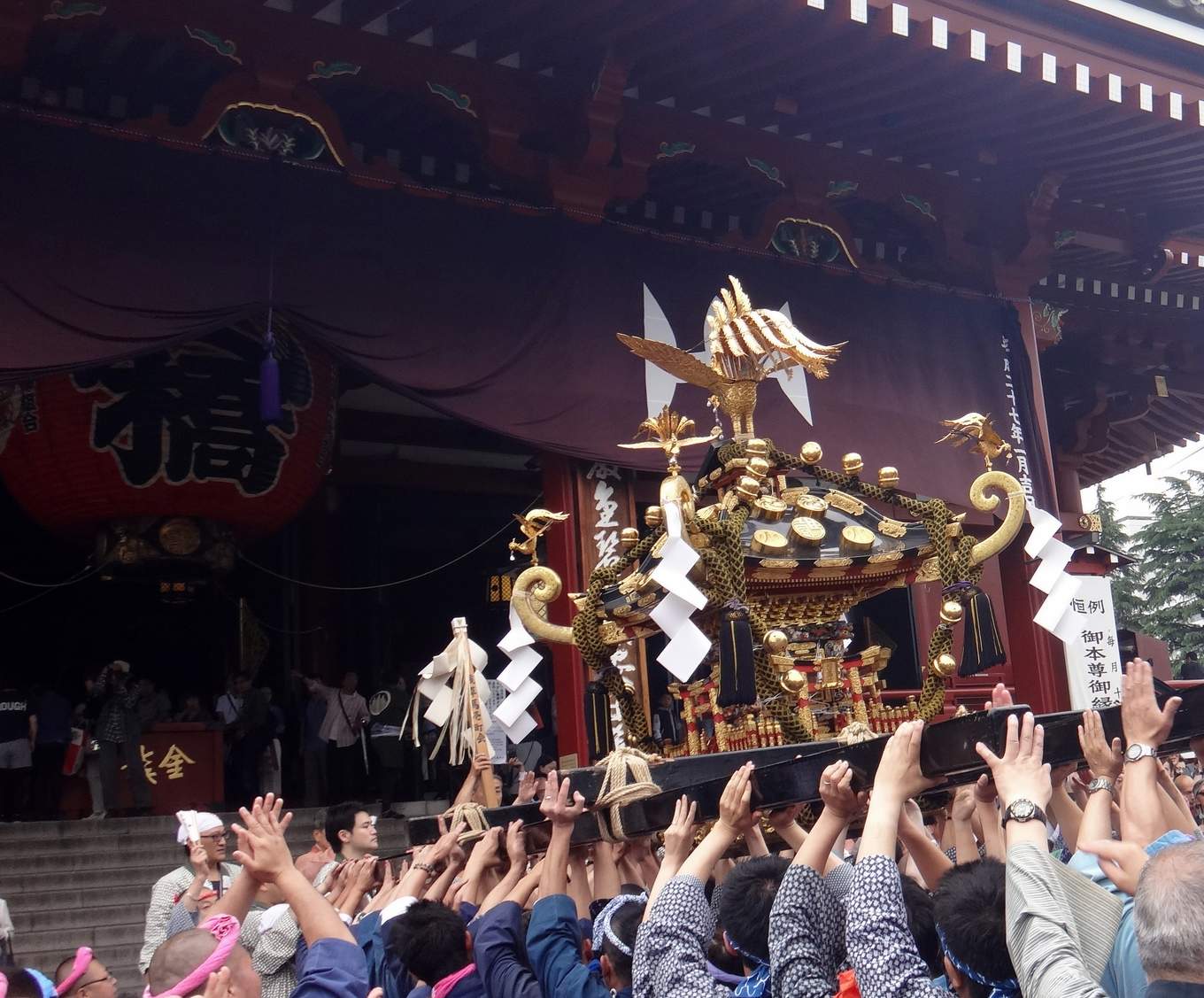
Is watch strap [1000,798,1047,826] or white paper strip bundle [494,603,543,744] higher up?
white paper strip bundle [494,603,543,744]

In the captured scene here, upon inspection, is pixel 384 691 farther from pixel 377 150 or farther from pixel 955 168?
pixel 955 168

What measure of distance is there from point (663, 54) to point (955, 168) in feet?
8.69

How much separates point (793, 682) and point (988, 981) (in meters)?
2.38

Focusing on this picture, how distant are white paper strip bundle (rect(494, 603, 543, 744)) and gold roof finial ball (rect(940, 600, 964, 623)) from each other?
148cm

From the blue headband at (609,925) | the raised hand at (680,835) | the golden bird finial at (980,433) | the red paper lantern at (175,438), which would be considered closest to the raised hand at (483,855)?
the blue headband at (609,925)

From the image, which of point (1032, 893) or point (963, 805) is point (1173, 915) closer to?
point (1032, 893)

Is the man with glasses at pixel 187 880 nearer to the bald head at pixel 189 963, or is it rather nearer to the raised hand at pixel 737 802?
the bald head at pixel 189 963

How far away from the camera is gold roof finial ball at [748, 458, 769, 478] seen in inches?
186

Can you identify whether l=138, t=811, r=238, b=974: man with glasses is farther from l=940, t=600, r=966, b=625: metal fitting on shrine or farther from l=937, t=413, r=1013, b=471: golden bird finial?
l=937, t=413, r=1013, b=471: golden bird finial

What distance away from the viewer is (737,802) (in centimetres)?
249

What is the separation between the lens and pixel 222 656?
1207cm

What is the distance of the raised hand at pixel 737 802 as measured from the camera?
2494 millimetres

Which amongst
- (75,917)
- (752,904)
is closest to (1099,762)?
(752,904)

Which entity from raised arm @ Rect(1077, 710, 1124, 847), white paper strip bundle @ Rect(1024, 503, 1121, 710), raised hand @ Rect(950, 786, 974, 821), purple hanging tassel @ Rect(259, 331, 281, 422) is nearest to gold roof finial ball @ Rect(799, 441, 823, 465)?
raised hand @ Rect(950, 786, 974, 821)
